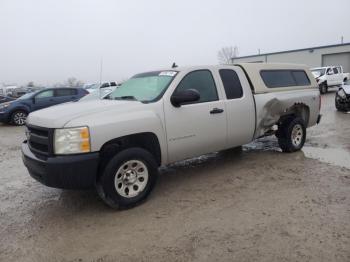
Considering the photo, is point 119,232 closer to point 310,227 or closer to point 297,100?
point 310,227

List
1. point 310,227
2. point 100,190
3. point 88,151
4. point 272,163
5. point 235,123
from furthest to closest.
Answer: point 272,163 → point 235,123 → point 100,190 → point 88,151 → point 310,227

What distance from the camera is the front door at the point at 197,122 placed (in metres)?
4.74

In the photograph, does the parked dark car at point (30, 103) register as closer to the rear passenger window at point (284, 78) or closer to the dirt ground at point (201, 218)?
the dirt ground at point (201, 218)

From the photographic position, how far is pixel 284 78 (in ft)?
22.5

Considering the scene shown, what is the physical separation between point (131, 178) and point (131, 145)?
458 mm

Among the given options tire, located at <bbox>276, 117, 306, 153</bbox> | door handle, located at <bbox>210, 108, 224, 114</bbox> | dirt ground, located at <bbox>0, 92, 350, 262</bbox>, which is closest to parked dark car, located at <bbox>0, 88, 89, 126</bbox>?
dirt ground, located at <bbox>0, 92, 350, 262</bbox>

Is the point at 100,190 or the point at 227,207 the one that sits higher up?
the point at 100,190

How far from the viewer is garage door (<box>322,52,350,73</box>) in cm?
3641

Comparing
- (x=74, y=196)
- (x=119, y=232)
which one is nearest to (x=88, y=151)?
(x=119, y=232)

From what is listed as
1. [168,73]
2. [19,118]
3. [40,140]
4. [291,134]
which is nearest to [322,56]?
[19,118]

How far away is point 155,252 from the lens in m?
3.28

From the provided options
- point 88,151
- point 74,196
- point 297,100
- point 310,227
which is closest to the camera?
point 310,227

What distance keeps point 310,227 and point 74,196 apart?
3.26 m

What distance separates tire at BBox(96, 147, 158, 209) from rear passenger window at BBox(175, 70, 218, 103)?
1.32 m
